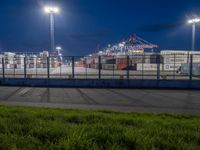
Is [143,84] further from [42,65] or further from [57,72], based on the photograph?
[42,65]

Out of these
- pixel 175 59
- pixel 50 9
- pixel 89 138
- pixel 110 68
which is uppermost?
pixel 50 9

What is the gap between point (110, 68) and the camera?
21062 mm

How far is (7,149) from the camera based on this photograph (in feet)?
11.4

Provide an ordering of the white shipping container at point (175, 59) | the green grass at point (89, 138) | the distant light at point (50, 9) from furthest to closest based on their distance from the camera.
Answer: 1. the distant light at point (50, 9)
2. the white shipping container at point (175, 59)
3. the green grass at point (89, 138)

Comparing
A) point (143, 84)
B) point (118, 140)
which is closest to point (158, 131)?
point (118, 140)

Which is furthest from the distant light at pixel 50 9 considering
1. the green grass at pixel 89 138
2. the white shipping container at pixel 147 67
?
the green grass at pixel 89 138

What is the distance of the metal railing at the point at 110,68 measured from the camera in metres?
18.8

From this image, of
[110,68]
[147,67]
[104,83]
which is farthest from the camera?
[110,68]

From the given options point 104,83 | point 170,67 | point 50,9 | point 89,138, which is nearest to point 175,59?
point 170,67

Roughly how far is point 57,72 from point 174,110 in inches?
529

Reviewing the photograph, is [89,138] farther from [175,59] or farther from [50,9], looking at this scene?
[50,9]

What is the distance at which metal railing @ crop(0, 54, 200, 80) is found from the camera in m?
18.8

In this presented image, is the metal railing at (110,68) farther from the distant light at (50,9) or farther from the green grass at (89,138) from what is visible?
the green grass at (89,138)

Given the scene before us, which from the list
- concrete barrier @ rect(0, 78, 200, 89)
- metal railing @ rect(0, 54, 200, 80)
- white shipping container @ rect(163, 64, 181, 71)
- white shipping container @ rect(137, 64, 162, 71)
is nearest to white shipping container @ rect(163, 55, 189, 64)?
metal railing @ rect(0, 54, 200, 80)
